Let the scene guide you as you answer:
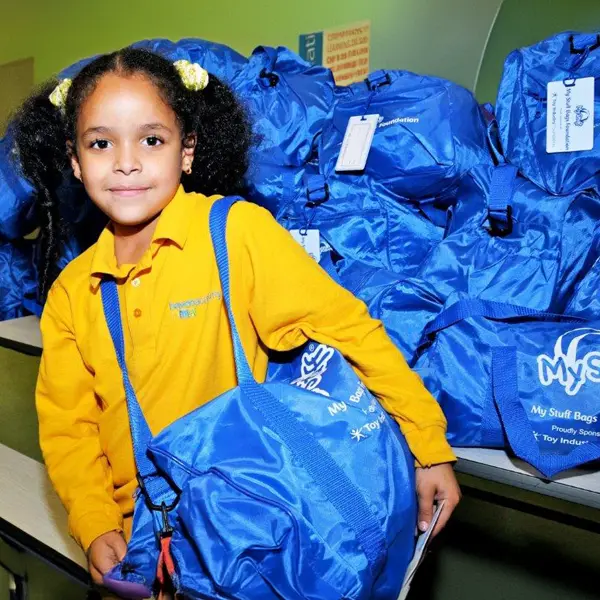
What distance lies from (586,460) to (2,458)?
4.20 feet

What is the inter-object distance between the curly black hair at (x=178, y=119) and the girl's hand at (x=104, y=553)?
0.58 m

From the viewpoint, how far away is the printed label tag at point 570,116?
116 cm

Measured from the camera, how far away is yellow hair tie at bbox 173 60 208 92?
3.28 feet

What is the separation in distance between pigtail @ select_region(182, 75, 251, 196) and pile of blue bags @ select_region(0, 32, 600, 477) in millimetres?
203

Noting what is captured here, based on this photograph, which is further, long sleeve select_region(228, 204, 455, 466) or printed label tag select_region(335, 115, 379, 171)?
printed label tag select_region(335, 115, 379, 171)

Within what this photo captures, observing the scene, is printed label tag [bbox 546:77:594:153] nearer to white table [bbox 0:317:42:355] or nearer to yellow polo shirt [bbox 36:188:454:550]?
yellow polo shirt [bbox 36:188:454:550]

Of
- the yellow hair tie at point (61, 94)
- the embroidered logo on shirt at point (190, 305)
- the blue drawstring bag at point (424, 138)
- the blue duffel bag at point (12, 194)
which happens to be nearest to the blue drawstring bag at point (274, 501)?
the embroidered logo on shirt at point (190, 305)

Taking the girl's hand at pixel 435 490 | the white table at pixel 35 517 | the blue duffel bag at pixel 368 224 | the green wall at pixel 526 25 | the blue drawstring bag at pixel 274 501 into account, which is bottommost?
the white table at pixel 35 517

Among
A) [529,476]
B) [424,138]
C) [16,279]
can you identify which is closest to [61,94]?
[424,138]

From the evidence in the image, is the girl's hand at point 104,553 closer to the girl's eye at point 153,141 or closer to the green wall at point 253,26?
the girl's eye at point 153,141

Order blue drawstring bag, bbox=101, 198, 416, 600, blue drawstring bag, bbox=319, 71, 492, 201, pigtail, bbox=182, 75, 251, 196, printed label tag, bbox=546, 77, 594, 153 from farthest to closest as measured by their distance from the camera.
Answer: blue drawstring bag, bbox=319, 71, 492, 201 < printed label tag, bbox=546, 77, 594, 153 < pigtail, bbox=182, 75, 251, 196 < blue drawstring bag, bbox=101, 198, 416, 600

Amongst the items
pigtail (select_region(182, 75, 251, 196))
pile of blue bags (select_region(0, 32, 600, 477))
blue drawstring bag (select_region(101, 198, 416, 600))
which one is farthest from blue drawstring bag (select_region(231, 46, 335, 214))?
blue drawstring bag (select_region(101, 198, 416, 600))

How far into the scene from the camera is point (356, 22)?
2.06m

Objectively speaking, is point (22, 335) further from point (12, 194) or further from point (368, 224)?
point (368, 224)
